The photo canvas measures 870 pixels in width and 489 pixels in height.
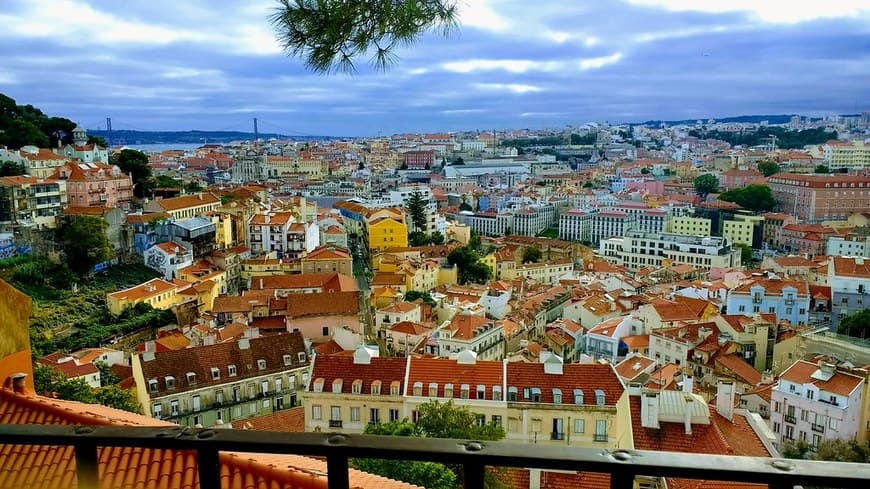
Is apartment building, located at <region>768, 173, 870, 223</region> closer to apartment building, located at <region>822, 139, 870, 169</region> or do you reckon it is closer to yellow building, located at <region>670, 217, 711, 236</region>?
yellow building, located at <region>670, 217, 711, 236</region>

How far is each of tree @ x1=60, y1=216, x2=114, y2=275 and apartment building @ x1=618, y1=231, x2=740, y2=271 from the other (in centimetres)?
2669

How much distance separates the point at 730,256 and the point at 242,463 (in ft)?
123

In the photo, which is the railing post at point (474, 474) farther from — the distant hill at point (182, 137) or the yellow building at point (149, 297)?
the distant hill at point (182, 137)

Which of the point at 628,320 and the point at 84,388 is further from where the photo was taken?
the point at 628,320

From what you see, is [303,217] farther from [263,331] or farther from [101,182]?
[263,331]

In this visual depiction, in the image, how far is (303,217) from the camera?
36.3 m

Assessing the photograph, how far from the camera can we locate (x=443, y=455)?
3.74 ft

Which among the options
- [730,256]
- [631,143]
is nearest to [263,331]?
[730,256]

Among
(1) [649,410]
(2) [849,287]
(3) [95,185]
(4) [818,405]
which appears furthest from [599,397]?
(3) [95,185]

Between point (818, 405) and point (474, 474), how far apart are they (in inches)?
558

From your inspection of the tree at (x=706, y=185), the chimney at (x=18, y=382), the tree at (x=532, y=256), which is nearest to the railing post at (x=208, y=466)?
the chimney at (x=18, y=382)

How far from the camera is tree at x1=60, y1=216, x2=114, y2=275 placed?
23.0 metres

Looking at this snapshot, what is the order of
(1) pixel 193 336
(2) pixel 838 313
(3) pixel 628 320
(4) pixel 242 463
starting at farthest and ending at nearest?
1. (2) pixel 838 313
2. (3) pixel 628 320
3. (1) pixel 193 336
4. (4) pixel 242 463

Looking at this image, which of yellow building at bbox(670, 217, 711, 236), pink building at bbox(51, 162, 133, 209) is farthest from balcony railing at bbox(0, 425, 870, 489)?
yellow building at bbox(670, 217, 711, 236)
